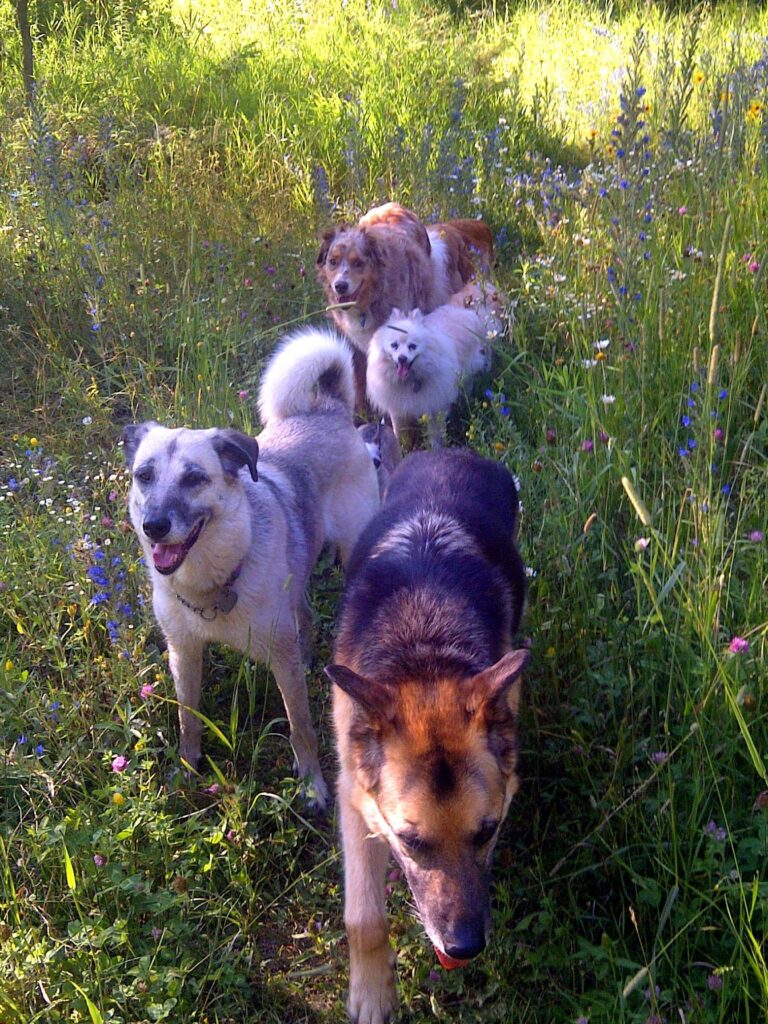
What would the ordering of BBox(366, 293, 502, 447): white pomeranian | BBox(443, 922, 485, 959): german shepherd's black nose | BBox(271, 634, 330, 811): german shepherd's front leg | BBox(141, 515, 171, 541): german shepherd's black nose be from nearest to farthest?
BBox(443, 922, 485, 959): german shepherd's black nose
BBox(141, 515, 171, 541): german shepherd's black nose
BBox(271, 634, 330, 811): german shepherd's front leg
BBox(366, 293, 502, 447): white pomeranian

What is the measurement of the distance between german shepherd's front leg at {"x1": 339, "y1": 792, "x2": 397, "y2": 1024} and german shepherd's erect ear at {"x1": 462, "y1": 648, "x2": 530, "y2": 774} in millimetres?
489

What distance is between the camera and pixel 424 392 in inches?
211

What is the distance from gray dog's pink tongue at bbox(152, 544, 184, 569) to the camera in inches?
114

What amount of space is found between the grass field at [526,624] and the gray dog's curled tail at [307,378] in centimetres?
40

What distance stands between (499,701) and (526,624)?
1.12m

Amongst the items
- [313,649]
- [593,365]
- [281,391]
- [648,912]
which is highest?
[593,365]

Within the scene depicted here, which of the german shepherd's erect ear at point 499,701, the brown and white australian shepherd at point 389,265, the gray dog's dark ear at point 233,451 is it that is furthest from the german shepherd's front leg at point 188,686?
the brown and white australian shepherd at point 389,265

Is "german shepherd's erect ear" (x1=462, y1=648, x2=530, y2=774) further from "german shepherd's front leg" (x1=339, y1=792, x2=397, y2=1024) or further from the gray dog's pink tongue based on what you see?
the gray dog's pink tongue

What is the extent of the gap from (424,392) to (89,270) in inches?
88.7

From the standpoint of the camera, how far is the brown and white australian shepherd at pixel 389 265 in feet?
19.1

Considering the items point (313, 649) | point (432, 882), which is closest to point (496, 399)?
point (313, 649)

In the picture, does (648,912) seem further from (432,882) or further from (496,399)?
(496,399)

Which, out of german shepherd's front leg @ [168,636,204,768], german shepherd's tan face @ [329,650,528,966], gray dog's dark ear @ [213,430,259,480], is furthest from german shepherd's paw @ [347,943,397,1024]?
gray dog's dark ear @ [213,430,259,480]

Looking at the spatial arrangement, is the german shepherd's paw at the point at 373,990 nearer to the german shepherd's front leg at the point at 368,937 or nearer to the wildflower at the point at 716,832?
the german shepherd's front leg at the point at 368,937
